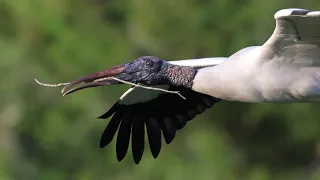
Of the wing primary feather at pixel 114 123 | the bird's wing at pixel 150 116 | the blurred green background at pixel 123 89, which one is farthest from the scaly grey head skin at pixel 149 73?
the blurred green background at pixel 123 89

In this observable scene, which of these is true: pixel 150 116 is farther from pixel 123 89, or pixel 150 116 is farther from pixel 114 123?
pixel 123 89

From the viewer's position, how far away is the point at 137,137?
5.44m

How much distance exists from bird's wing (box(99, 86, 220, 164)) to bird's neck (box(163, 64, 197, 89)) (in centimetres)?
31

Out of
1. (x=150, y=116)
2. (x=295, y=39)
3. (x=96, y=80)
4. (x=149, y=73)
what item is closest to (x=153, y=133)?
(x=150, y=116)

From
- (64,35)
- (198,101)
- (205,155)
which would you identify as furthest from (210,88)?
(64,35)

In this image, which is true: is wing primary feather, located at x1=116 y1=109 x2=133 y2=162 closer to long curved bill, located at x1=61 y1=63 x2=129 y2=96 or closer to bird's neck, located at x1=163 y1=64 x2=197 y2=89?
bird's neck, located at x1=163 y1=64 x2=197 y2=89

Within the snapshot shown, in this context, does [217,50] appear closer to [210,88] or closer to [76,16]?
[76,16]

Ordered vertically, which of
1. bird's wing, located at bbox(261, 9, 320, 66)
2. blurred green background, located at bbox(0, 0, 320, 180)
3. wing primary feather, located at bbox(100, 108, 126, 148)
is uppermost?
bird's wing, located at bbox(261, 9, 320, 66)

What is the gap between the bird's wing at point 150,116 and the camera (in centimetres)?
540

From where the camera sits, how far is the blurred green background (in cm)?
824

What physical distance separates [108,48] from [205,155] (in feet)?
4.68

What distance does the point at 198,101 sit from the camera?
5.45 m

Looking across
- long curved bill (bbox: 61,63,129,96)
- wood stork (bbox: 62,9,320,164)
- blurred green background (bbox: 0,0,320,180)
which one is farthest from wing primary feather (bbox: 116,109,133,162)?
blurred green background (bbox: 0,0,320,180)

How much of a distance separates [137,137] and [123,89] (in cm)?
264
